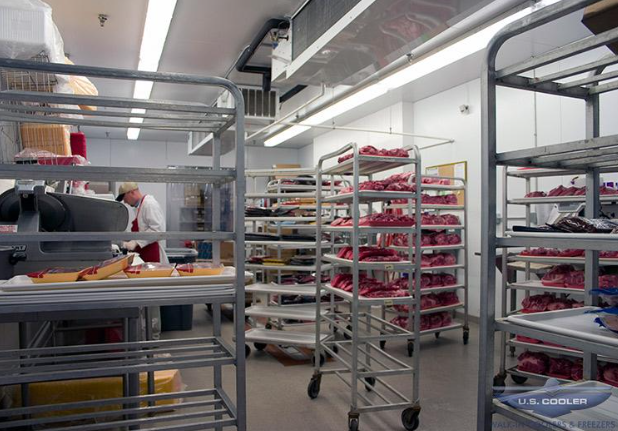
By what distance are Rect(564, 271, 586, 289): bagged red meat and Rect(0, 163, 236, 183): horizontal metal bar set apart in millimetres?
3314

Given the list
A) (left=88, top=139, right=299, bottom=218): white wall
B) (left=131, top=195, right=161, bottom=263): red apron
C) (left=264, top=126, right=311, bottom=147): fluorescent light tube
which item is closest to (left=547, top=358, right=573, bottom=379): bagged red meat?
(left=131, top=195, right=161, bottom=263): red apron

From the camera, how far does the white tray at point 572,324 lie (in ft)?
3.94

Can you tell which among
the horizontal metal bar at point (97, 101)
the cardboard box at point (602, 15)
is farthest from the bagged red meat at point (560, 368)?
the horizontal metal bar at point (97, 101)

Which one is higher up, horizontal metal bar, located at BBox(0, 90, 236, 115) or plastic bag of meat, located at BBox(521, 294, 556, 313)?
horizontal metal bar, located at BBox(0, 90, 236, 115)

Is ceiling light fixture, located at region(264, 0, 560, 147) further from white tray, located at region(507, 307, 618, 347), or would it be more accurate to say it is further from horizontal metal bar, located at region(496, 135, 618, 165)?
white tray, located at region(507, 307, 618, 347)

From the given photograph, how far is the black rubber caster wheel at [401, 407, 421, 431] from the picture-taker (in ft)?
10.3

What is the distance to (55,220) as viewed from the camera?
2105 millimetres

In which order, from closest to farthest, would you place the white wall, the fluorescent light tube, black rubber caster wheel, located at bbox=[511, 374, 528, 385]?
black rubber caster wheel, located at bbox=[511, 374, 528, 385] → the fluorescent light tube → the white wall

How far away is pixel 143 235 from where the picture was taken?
1.70 m

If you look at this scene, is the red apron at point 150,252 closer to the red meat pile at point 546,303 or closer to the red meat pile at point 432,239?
the red meat pile at point 432,239

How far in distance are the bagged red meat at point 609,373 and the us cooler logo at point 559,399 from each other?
92.6 inches

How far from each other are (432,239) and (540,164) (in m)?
3.97

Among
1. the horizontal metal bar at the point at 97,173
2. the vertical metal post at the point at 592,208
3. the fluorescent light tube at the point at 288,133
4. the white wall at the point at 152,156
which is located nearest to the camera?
the horizontal metal bar at the point at 97,173

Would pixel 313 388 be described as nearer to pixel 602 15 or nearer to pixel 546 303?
pixel 546 303
